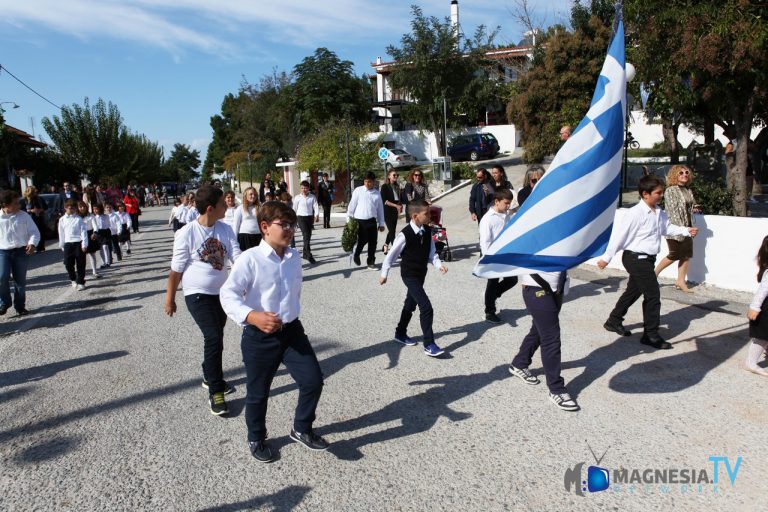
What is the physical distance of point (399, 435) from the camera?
393cm

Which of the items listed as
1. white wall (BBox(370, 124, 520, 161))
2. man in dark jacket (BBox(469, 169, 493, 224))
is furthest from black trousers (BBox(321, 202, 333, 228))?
white wall (BBox(370, 124, 520, 161))

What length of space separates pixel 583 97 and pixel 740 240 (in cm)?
1223

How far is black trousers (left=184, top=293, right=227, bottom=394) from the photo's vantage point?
4387mm

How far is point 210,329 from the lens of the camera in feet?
14.4

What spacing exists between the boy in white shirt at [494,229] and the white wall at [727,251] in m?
3.36

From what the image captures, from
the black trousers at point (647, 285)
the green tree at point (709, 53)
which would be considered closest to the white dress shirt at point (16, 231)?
the black trousers at point (647, 285)

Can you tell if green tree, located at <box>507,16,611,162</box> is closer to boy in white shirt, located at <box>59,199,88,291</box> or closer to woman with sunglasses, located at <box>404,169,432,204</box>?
woman with sunglasses, located at <box>404,169,432,204</box>

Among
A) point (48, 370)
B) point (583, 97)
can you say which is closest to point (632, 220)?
point (48, 370)

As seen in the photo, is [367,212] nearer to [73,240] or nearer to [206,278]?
[73,240]

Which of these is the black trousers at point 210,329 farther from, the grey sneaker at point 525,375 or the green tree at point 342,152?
the green tree at point 342,152

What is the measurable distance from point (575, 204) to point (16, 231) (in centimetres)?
774

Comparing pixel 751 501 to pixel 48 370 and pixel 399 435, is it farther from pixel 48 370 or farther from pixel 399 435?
pixel 48 370

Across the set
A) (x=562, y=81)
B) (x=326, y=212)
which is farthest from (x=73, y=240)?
(x=562, y=81)

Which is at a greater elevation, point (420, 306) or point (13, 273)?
point (13, 273)
